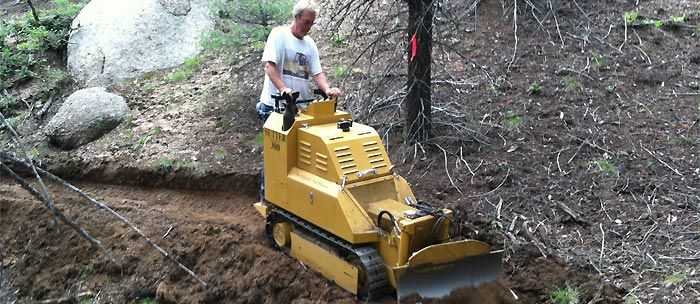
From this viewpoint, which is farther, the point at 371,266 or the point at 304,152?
the point at 304,152

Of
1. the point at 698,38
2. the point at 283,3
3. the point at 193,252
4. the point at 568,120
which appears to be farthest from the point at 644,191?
the point at 283,3

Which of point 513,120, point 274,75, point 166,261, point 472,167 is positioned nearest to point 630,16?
point 513,120

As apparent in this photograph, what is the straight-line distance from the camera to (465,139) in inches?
309

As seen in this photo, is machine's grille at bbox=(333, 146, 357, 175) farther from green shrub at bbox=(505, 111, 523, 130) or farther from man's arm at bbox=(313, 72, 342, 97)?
green shrub at bbox=(505, 111, 523, 130)

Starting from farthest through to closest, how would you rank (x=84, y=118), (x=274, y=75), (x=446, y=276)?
(x=84, y=118), (x=274, y=75), (x=446, y=276)

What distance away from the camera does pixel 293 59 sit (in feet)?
21.4

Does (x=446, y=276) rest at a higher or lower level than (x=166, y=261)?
higher

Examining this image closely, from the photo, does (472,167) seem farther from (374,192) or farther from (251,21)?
(251,21)

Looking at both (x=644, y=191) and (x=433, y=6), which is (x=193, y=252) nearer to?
(x=433, y=6)

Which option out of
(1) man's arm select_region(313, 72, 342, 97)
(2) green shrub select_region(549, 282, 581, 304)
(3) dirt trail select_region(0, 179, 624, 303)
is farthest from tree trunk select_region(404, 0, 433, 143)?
(2) green shrub select_region(549, 282, 581, 304)

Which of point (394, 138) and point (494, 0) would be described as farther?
point (494, 0)

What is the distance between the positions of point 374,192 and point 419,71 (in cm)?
215

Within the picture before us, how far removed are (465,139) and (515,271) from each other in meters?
2.30

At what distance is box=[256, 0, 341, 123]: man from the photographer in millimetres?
6227
